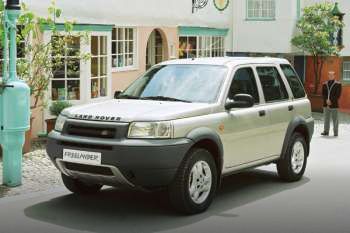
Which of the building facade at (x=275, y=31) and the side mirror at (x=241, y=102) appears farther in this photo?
the building facade at (x=275, y=31)

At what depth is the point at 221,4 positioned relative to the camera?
24.9 m

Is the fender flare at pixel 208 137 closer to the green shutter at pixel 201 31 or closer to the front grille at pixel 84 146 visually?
the front grille at pixel 84 146

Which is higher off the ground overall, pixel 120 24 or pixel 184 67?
pixel 120 24

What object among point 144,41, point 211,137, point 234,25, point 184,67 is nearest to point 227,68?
point 184,67

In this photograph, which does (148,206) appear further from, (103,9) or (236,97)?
(103,9)

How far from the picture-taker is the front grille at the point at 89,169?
7652mm

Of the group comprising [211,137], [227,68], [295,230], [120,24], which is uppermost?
[120,24]

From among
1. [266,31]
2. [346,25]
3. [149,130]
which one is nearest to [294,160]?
[149,130]

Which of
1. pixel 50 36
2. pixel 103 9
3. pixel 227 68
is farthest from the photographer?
pixel 103 9

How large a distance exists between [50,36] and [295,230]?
9.68 m

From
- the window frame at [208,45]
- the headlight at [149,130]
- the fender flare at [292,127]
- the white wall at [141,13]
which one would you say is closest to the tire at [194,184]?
the headlight at [149,130]

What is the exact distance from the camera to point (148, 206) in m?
8.39

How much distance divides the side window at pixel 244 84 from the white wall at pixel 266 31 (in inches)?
640

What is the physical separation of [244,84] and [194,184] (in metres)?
1.85
